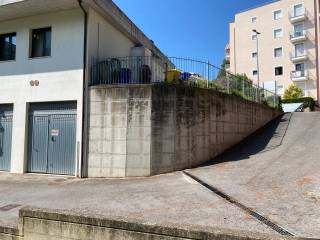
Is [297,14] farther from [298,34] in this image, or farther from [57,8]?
[57,8]

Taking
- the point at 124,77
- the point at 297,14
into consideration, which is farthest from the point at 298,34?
the point at 124,77

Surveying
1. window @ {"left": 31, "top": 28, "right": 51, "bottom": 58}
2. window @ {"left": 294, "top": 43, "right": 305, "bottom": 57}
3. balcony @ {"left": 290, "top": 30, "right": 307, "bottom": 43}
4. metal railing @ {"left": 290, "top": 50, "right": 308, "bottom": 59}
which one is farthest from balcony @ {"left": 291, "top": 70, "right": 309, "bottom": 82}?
window @ {"left": 31, "top": 28, "right": 51, "bottom": 58}

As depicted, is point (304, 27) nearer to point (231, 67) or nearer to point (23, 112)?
point (231, 67)

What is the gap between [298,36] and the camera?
43.4 m

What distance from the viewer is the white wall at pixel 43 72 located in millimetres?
11391

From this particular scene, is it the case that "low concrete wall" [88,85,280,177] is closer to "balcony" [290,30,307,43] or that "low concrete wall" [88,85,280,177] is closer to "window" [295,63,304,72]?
"window" [295,63,304,72]

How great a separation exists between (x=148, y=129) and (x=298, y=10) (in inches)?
1655

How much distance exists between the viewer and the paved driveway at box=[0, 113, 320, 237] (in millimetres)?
5581

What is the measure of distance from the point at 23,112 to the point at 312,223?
10.7 metres

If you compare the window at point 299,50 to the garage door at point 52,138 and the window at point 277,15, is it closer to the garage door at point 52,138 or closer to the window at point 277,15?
the window at point 277,15

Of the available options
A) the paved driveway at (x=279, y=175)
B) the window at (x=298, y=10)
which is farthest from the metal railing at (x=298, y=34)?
the paved driveway at (x=279, y=175)

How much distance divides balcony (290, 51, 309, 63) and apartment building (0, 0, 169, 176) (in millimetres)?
36555

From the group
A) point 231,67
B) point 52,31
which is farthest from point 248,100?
point 231,67

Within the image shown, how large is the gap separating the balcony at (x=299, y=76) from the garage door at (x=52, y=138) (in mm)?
38531
